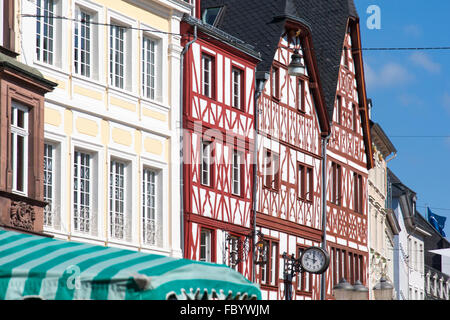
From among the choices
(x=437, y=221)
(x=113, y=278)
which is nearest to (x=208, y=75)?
(x=113, y=278)

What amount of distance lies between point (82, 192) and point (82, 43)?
3.27 metres

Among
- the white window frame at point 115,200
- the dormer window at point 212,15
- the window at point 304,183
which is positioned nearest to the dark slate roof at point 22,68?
the white window frame at point 115,200

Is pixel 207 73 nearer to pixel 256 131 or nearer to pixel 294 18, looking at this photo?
pixel 256 131

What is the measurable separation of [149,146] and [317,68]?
11.4m

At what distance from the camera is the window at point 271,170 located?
3188cm

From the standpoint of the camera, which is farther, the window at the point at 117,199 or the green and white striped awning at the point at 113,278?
the window at the point at 117,199

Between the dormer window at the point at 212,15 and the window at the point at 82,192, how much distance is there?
37.2 feet

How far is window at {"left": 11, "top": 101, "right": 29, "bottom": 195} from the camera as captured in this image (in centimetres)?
2045

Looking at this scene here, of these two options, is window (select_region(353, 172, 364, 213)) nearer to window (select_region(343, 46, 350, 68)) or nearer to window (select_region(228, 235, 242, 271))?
window (select_region(343, 46, 350, 68))

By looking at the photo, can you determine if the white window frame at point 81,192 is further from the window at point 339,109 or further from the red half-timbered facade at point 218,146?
the window at point 339,109

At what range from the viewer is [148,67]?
26250 mm
